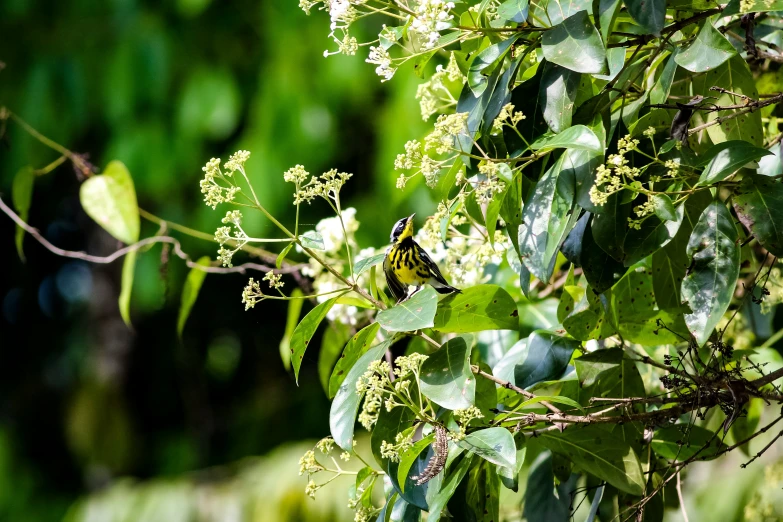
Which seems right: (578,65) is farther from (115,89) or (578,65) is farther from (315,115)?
(115,89)

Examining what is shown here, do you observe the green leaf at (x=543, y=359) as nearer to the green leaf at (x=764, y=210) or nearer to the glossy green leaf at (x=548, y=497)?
the glossy green leaf at (x=548, y=497)

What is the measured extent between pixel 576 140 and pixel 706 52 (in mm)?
163

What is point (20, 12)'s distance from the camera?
4.43m

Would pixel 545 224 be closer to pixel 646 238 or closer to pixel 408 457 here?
pixel 646 238

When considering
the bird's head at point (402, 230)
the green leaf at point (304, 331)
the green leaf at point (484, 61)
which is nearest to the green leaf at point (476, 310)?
the green leaf at point (304, 331)

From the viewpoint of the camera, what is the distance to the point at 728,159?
92cm

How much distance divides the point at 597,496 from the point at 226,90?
11.3 ft

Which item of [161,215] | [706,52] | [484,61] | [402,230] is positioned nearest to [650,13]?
[706,52]

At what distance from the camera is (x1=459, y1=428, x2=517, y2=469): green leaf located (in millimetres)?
922

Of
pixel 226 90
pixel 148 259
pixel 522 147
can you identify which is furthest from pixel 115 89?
pixel 522 147

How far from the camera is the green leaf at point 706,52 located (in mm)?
908

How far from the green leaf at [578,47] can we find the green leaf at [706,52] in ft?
0.29

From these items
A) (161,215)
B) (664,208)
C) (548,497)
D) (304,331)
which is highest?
(664,208)

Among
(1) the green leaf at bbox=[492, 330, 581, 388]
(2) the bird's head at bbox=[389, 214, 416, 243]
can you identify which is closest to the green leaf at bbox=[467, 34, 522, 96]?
(1) the green leaf at bbox=[492, 330, 581, 388]
